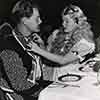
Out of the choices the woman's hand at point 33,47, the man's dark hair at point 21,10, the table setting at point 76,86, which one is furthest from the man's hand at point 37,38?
the table setting at point 76,86

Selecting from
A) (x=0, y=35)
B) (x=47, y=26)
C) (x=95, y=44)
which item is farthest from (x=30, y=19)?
(x=95, y=44)

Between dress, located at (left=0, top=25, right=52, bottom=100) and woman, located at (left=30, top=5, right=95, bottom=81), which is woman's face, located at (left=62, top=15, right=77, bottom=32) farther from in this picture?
dress, located at (left=0, top=25, right=52, bottom=100)

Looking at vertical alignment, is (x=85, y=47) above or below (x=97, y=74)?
above

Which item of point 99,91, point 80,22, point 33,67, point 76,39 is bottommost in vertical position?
point 99,91

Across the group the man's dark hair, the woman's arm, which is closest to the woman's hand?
the woman's arm

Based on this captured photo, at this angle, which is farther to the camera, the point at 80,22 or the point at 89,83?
the point at 80,22

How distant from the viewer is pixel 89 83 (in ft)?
5.16

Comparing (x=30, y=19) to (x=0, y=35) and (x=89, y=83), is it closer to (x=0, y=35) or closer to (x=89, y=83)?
(x=0, y=35)

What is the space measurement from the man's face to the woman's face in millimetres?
166

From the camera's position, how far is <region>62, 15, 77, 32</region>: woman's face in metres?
1.68

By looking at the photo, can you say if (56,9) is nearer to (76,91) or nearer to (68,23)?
(68,23)

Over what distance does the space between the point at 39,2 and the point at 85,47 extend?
0.43 meters

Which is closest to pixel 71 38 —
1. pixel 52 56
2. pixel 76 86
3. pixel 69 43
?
pixel 69 43

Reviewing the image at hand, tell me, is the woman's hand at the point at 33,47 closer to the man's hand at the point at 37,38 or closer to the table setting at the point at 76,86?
the man's hand at the point at 37,38
